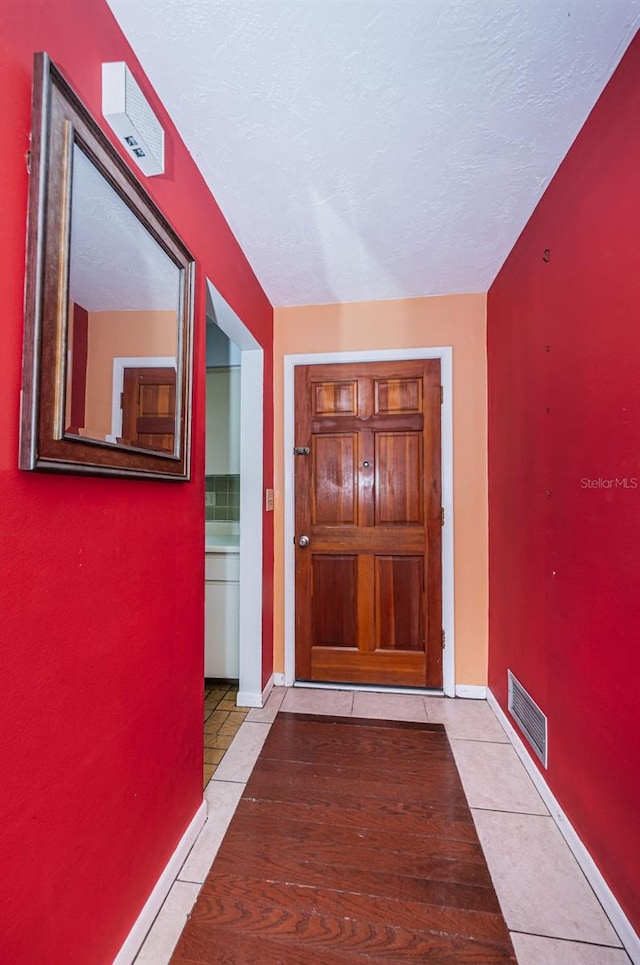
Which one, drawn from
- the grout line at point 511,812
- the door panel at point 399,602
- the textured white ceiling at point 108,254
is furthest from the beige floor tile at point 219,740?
the textured white ceiling at point 108,254

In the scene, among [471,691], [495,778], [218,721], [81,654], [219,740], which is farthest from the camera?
[471,691]

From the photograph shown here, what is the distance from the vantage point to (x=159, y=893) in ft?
3.90

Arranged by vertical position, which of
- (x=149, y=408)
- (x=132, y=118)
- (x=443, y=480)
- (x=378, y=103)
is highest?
(x=378, y=103)

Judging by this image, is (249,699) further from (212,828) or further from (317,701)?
(212,828)

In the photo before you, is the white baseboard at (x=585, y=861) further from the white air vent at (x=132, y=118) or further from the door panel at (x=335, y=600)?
the white air vent at (x=132, y=118)

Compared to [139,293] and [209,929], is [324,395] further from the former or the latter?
[209,929]

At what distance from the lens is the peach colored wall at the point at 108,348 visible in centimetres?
90

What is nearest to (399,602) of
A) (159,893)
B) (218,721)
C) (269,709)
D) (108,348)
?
(269,709)

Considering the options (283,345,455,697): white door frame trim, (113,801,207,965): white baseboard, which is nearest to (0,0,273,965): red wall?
(113,801,207,965): white baseboard

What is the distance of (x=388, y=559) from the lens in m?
2.51

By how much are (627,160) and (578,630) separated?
1.40m

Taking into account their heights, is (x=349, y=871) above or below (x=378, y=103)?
below

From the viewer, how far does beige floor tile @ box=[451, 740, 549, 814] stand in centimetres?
159

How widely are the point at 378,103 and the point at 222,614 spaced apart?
2495 millimetres
